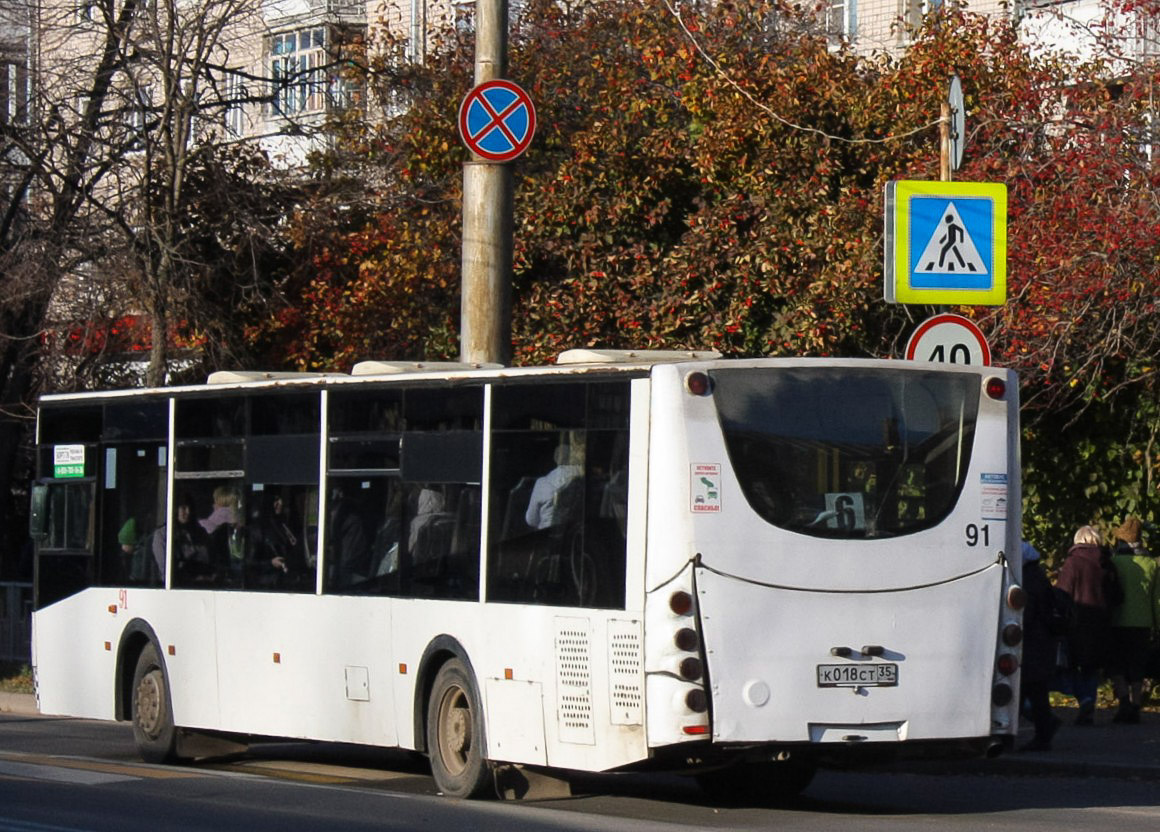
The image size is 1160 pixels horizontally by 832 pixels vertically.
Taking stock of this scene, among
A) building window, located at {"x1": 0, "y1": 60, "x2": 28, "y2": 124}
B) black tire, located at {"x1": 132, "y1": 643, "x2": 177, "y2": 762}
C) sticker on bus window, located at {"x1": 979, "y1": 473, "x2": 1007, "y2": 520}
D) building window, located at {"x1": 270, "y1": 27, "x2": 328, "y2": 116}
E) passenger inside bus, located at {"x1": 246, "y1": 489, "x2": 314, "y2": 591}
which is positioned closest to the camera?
sticker on bus window, located at {"x1": 979, "y1": 473, "x2": 1007, "y2": 520}

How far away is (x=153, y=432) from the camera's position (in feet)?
50.4

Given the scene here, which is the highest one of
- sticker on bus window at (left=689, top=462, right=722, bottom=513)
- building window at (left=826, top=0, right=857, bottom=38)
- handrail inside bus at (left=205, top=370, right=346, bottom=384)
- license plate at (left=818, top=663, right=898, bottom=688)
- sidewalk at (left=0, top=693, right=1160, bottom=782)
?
building window at (left=826, top=0, right=857, bottom=38)

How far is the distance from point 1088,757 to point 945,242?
382 centimetres

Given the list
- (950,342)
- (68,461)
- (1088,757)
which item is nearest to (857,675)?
→ (950,342)

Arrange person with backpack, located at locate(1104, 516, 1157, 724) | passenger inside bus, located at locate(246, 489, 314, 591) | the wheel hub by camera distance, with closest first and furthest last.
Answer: passenger inside bus, located at locate(246, 489, 314, 591), the wheel hub, person with backpack, located at locate(1104, 516, 1157, 724)

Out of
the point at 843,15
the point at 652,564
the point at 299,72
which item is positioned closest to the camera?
the point at 652,564

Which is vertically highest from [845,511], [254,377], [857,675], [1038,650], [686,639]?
[254,377]

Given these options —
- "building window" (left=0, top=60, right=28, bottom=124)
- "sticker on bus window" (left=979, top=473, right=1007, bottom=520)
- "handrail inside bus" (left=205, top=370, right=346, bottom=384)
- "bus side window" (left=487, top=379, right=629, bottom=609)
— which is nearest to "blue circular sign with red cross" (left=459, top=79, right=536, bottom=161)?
"handrail inside bus" (left=205, top=370, right=346, bottom=384)

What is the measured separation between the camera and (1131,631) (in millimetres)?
16672

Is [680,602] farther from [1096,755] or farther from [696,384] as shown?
[1096,755]

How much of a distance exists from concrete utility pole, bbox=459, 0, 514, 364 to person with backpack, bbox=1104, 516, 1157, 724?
18.3ft

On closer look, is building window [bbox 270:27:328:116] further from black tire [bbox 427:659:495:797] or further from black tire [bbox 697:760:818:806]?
black tire [bbox 697:760:818:806]

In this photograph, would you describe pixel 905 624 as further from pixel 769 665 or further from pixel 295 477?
pixel 295 477

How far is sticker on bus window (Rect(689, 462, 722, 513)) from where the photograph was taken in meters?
10.7
